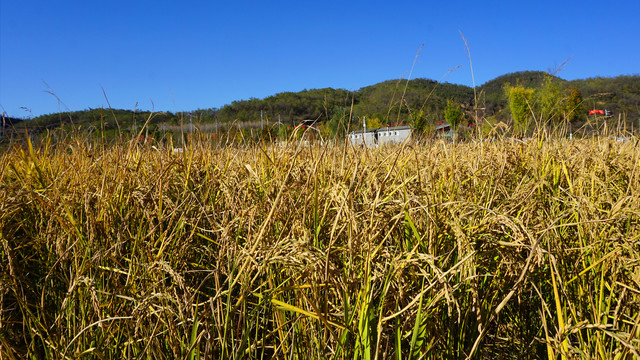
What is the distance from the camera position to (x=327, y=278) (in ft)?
2.84

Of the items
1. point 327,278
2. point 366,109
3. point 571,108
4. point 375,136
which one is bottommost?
point 327,278

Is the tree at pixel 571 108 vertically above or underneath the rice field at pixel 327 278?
above

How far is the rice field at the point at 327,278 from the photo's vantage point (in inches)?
36.4

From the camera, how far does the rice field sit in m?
0.93

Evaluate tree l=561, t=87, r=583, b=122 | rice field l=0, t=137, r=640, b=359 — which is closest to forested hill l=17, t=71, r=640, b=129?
tree l=561, t=87, r=583, b=122

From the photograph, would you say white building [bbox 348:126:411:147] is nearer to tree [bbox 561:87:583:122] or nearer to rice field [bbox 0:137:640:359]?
rice field [bbox 0:137:640:359]

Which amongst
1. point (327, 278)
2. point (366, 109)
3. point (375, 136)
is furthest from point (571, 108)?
point (327, 278)

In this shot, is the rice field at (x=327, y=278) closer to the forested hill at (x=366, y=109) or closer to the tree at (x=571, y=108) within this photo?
the forested hill at (x=366, y=109)

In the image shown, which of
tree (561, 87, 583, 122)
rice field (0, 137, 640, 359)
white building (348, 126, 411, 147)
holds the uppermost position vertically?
tree (561, 87, 583, 122)

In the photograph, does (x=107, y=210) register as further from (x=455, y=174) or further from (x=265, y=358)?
(x=455, y=174)

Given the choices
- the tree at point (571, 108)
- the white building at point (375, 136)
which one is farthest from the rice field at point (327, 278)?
the tree at point (571, 108)

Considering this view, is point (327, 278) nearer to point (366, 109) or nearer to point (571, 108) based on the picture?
point (571, 108)

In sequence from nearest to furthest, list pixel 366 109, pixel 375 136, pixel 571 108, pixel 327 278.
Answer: pixel 327 278 < pixel 375 136 < pixel 571 108 < pixel 366 109

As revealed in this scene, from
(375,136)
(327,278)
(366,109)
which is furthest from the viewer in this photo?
(366,109)
